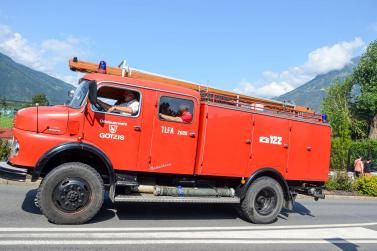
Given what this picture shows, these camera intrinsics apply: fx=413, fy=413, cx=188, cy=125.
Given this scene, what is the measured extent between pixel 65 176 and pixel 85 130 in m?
0.87

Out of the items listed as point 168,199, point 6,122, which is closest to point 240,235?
point 168,199

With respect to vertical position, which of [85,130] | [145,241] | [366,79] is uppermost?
[366,79]

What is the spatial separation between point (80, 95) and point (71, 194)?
5.98 feet

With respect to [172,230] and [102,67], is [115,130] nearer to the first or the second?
[102,67]

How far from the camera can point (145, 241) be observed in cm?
655

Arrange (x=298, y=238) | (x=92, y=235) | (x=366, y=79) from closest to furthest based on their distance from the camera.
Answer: (x=92, y=235)
(x=298, y=238)
(x=366, y=79)

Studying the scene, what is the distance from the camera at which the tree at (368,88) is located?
40.5m

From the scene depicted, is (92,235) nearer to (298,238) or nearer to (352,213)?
(298,238)

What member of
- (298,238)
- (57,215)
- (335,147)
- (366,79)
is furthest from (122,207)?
(366,79)

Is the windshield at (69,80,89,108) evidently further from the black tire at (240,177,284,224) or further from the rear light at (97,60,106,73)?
the black tire at (240,177,284,224)

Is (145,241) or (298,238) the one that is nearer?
(145,241)

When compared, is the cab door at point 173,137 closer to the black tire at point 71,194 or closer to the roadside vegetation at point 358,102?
the black tire at point 71,194

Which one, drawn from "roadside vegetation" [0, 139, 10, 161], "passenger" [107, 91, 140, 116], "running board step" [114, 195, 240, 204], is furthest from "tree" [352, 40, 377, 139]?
"passenger" [107, 91, 140, 116]

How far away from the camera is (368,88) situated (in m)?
40.9
